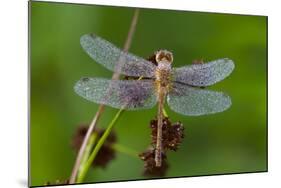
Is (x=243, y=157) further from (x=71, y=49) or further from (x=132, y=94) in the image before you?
(x=71, y=49)

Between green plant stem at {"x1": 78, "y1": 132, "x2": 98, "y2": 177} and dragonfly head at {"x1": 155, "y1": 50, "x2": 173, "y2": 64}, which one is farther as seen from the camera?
dragonfly head at {"x1": 155, "y1": 50, "x2": 173, "y2": 64}

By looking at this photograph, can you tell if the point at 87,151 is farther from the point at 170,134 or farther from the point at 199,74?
the point at 199,74

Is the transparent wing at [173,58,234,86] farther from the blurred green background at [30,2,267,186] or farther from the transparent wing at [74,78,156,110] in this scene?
the transparent wing at [74,78,156,110]

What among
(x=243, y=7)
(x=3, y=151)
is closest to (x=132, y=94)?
(x=3, y=151)

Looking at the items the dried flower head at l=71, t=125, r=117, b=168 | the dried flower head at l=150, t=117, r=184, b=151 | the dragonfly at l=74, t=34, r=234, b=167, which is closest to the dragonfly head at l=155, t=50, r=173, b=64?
the dragonfly at l=74, t=34, r=234, b=167

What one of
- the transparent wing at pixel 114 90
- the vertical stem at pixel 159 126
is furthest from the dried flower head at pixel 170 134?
the transparent wing at pixel 114 90

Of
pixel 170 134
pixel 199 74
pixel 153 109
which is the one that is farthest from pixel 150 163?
pixel 199 74
